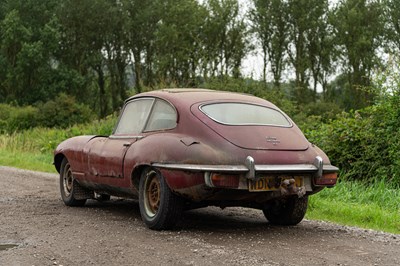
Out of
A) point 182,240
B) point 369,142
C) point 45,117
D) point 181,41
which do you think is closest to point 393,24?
point 181,41

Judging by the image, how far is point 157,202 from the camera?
6.36 m

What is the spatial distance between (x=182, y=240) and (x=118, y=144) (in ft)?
6.21

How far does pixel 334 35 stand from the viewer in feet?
155

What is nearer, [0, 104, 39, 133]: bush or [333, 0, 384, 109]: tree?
[0, 104, 39, 133]: bush

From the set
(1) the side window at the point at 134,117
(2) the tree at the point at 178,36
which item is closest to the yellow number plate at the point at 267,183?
(1) the side window at the point at 134,117

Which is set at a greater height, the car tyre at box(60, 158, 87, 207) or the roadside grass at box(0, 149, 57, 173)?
the car tyre at box(60, 158, 87, 207)

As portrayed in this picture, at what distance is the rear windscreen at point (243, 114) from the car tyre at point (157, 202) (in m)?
0.90

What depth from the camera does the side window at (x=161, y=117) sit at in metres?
6.59

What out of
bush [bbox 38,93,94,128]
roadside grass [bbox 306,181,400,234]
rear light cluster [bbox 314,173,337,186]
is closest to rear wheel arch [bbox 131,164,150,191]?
rear light cluster [bbox 314,173,337,186]

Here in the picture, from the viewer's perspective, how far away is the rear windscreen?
Result: 6348 millimetres

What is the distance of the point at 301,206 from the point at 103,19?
47.5 m

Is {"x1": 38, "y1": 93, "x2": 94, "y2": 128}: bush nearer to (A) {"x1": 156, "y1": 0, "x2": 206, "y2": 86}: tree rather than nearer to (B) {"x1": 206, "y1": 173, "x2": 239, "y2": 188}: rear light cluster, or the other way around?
(A) {"x1": 156, "y1": 0, "x2": 206, "y2": 86}: tree

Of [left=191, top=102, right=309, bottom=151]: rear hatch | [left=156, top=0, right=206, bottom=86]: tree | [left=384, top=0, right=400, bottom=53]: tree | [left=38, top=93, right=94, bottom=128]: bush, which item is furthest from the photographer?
[left=156, top=0, right=206, bottom=86]: tree

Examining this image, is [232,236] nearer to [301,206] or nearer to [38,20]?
[301,206]
